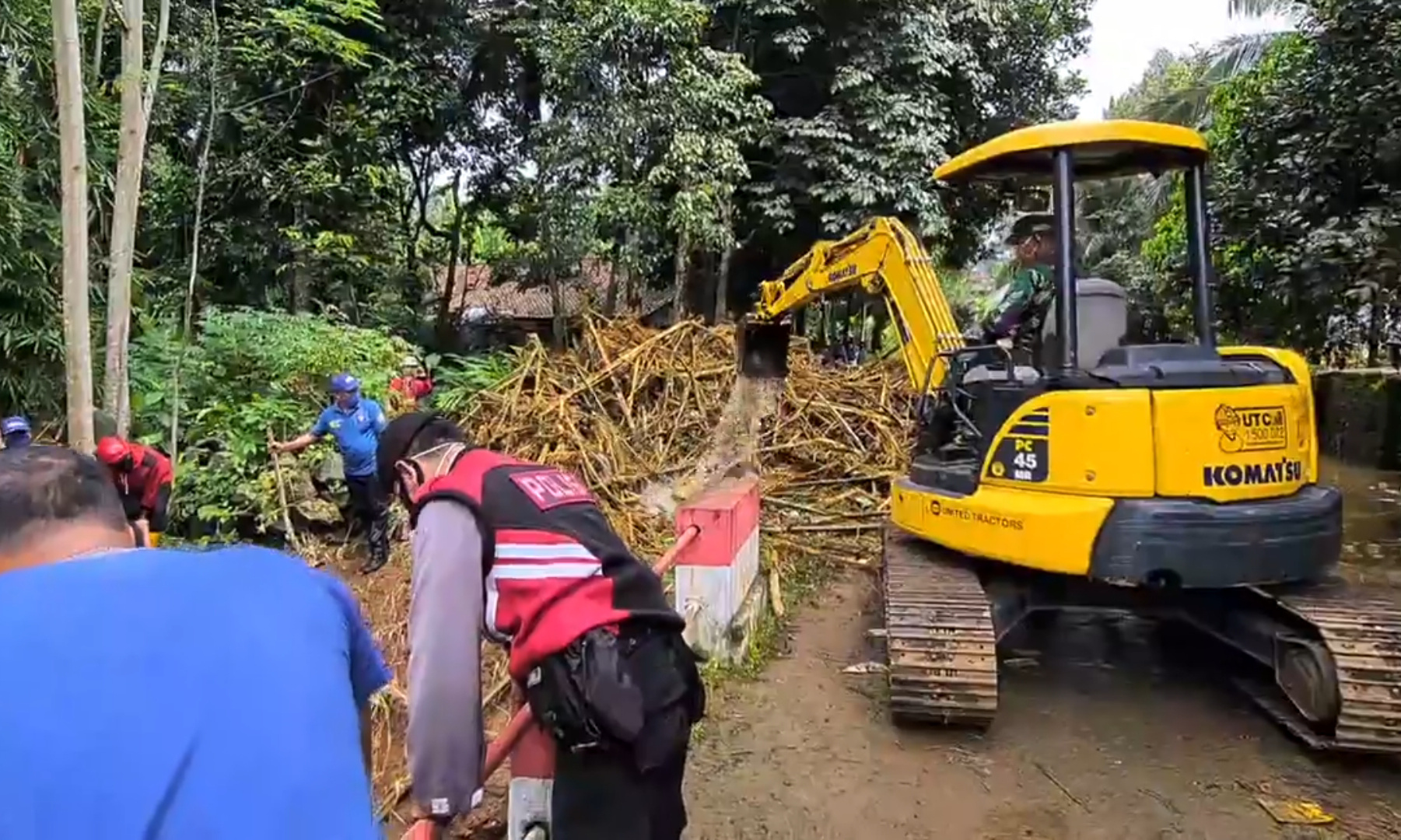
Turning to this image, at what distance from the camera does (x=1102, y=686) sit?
5.68m

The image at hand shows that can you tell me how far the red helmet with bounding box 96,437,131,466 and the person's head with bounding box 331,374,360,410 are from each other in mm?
2113

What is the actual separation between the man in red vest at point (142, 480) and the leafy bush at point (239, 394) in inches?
102

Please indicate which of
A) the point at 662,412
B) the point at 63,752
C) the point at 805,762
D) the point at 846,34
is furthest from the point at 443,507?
the point at 846,34

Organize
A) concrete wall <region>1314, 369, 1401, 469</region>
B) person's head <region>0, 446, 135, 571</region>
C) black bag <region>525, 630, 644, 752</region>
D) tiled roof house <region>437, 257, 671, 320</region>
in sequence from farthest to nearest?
tiled roof house <region>437, 257, 671, 320</region>, concrete wall <region>1314, 369, 1401, 469</region>, black bag <region>525, 630, 644, 752</region>, person's head <region>0, 446, 135, 571</region>

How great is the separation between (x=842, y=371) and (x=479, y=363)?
4.04 meters

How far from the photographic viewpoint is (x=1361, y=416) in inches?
606

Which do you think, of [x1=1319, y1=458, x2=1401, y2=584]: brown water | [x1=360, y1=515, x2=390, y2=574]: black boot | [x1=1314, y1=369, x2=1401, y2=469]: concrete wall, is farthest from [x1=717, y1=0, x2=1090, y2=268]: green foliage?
[x1=360, y1=515, x2=390, y2=574]: black boot

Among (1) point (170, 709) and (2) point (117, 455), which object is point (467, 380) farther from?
(1) point (170, 709)

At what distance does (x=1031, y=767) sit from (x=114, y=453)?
5.39 metres

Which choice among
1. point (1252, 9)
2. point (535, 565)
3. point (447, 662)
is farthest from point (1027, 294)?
point (1252, 9)

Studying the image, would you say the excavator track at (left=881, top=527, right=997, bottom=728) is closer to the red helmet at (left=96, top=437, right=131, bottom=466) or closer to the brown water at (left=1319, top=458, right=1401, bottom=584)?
the brown water at (left=1319, top=458, right=1401, bottom=584)

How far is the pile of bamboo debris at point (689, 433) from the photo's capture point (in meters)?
8.60

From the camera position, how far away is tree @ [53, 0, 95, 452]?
718cm

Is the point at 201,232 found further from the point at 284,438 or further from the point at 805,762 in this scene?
the point at 805,762
